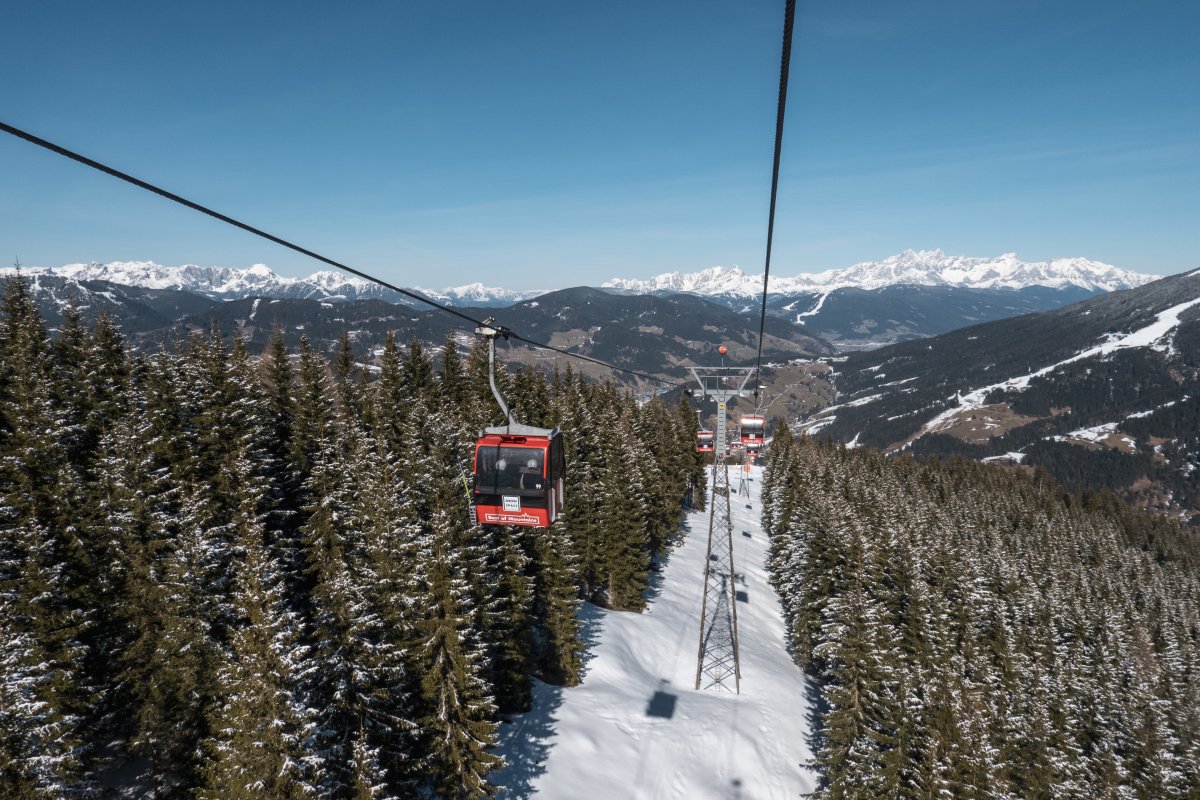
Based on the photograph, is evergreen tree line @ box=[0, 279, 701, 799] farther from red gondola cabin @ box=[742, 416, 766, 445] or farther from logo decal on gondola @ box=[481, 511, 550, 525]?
red gondola cabin @ box=[742, 416, 766, 445]

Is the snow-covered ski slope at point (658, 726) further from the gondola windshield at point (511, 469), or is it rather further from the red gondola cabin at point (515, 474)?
the gondola windshield at point (511, 469)

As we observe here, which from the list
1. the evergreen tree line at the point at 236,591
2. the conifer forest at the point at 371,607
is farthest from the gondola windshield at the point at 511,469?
the conifer forest at the point at 371,607

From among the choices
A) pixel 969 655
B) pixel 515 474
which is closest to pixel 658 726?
pixel 969 655

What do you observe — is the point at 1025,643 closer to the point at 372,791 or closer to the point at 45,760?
the point at 372,791

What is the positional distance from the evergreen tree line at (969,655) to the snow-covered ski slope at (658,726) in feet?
9.70

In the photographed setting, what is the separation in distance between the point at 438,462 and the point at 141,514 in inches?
484

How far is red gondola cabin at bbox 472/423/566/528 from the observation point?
57.3 ft

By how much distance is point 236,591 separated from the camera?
2206 centimetres

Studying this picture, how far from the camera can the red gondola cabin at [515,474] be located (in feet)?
57.3

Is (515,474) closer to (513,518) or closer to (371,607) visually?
(513,518)

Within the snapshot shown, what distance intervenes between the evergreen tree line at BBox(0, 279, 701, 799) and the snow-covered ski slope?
2.72 meters

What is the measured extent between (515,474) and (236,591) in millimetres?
13022

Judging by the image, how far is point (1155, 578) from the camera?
87.9m

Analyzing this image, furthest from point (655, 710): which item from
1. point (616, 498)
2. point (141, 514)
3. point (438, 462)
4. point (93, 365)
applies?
point (93, 365)
